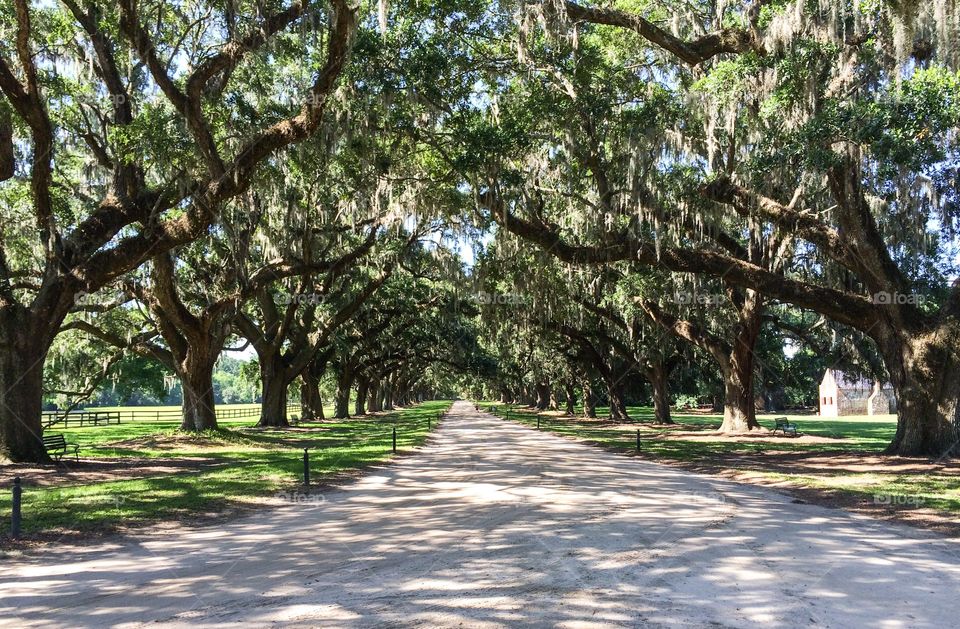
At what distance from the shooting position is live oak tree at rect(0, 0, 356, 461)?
12.3 metres

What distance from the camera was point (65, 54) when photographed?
15906 millimetres

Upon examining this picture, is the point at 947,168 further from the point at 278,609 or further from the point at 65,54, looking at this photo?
the point at 65,54

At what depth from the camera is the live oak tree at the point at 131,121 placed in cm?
1232

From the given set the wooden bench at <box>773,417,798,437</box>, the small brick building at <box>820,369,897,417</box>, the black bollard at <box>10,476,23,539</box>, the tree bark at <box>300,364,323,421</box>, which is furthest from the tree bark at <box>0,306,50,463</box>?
the small brick building at <box>820,369,897,417</box>

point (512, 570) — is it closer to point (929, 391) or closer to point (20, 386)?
point (20, 386)

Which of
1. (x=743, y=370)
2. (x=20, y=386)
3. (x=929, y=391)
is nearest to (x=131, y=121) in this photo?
(x=20, y=386)

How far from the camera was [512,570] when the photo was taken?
19.9 feet

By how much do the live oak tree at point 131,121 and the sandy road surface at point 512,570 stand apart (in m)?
7.20

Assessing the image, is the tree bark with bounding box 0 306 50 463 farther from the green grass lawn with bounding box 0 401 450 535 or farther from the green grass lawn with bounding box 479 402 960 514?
the green grass lawn with bounding box 479 402 960 514

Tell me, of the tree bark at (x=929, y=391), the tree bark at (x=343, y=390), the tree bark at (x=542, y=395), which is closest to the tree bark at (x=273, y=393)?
the tree bark at (x=343, y=390)

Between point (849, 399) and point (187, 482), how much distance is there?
66.7 meters

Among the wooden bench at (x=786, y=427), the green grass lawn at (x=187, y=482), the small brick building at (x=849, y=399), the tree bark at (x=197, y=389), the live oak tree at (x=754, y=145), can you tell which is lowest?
the small brick building at (x=849, y=399)

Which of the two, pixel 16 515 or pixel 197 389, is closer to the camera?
pixel 16 515

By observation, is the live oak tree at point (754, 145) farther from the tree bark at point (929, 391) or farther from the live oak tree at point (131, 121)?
the live oak tree at point (131, 121)
